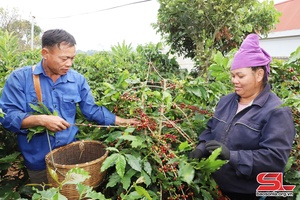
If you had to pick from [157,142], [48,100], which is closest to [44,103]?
[48,100]

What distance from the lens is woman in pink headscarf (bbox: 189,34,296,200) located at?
155 centimetres

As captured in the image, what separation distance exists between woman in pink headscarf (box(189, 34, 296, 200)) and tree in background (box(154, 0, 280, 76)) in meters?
3.50

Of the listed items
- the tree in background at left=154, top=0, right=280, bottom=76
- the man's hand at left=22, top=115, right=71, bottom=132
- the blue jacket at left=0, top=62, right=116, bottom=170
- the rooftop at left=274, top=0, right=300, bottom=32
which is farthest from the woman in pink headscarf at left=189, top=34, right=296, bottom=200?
the rooftop at left=274, top=0, right=300, bottom=32

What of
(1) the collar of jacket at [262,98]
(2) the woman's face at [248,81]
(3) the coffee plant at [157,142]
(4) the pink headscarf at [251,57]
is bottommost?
(3) the coffee plant at [157,142]

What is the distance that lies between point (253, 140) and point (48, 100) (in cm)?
160

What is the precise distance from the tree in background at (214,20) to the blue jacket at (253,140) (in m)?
3.61

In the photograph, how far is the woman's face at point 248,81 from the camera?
5.75ft

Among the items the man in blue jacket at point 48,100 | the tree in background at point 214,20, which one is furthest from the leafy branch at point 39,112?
the tree in background at point 214,20

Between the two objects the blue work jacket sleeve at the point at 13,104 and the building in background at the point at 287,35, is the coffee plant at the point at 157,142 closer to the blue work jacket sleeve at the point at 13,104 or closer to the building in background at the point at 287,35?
the blue work jacket sleeve at the point at 13,104

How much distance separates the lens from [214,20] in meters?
5.86

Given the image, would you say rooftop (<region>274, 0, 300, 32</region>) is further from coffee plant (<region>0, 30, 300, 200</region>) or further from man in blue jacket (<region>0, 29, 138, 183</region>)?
man in blue jacket (<region>0, 29, 138, 183</region>)

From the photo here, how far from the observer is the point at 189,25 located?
20.3ft

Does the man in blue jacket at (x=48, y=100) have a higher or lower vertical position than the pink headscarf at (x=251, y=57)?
lower

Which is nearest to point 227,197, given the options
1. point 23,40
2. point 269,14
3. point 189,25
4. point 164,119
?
point 164,119
